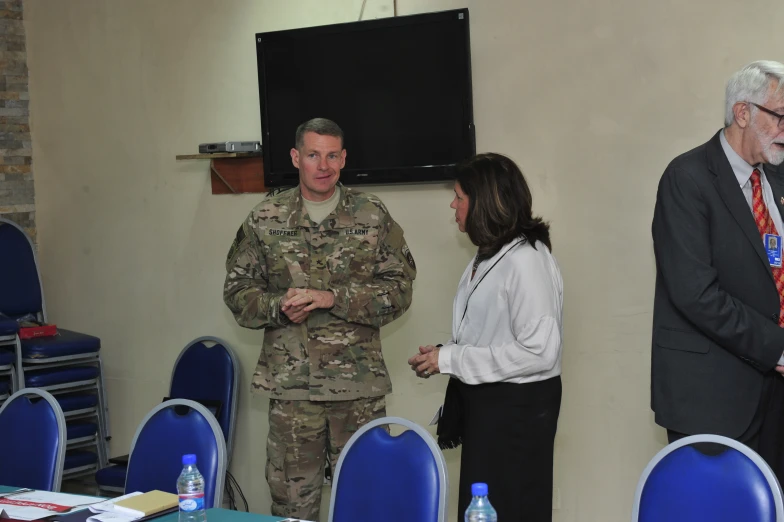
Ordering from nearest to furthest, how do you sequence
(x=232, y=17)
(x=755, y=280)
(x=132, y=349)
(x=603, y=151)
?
1. (x=755, y=280)
2. (x=603, y=151)
3. (x=232, y=17)
4. (x=132, y=349)

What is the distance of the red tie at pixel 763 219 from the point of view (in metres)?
2.81

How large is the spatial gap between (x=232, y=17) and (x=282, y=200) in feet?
5.20

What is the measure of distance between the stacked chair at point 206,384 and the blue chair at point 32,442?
49.3 inches

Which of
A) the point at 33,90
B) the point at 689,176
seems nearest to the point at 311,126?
the point at 689,176

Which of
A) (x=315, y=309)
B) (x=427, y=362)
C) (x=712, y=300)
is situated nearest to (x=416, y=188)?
(x=315, y=309)

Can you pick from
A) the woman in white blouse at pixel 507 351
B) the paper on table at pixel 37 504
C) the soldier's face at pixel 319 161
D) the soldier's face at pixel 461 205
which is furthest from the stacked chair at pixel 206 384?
the soldier's face at pixel 461 205

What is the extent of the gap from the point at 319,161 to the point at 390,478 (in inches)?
55.2

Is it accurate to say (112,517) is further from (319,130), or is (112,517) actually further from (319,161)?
(319,130)

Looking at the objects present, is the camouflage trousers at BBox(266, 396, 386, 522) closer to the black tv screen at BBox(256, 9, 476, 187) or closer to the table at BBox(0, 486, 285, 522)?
the table at BBox(0, 486, 285, 522)

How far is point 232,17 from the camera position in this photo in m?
4.82

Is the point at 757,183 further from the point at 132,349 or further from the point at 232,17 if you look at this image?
the point at 132,349

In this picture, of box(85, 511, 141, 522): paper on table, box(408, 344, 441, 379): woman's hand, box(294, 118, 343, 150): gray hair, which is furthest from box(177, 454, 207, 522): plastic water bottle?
box(294, 118, 343, 150): gray hair

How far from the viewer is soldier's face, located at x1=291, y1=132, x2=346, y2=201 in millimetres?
3547

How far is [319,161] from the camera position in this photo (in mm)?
3547
